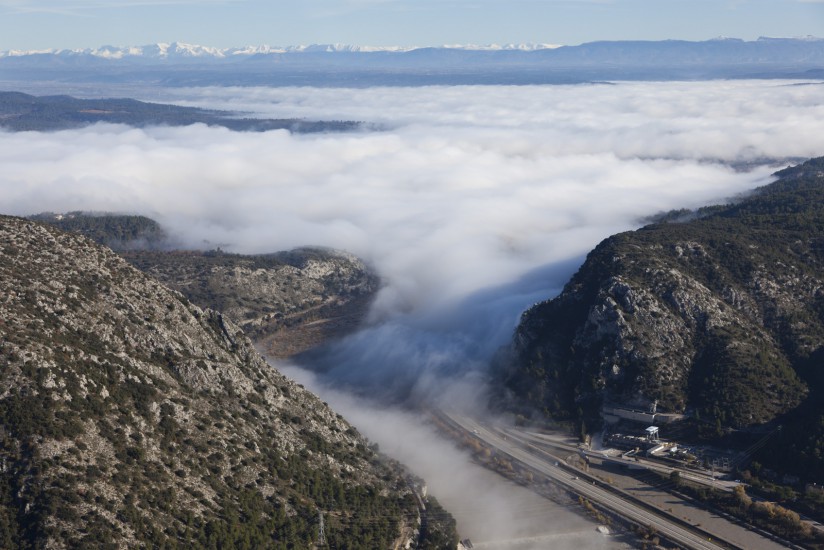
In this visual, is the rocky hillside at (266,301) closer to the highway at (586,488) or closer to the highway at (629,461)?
the highway at (586,488)

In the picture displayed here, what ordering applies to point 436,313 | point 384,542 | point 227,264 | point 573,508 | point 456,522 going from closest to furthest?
1. point 384,542
2. point 456,522
3. point 573,508
4. point 436,313
5. point 227,264

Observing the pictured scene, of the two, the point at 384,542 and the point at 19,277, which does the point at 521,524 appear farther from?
the point at 19,277

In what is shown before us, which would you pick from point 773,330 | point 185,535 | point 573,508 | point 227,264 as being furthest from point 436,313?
point 185,535

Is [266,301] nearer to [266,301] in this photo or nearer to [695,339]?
[266,301]

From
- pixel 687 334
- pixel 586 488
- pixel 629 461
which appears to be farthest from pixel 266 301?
pixel 586 488

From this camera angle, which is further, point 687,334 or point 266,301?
point 266,301
